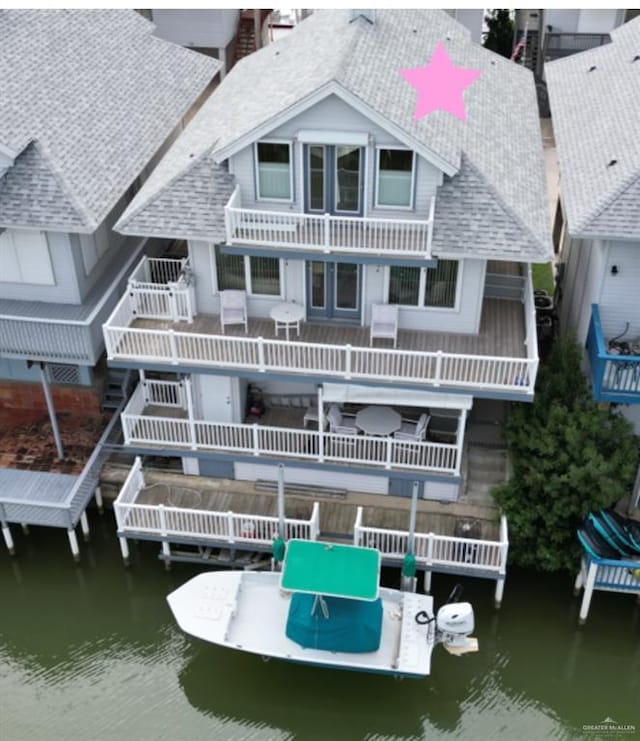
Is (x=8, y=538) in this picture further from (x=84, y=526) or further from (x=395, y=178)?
(x=395, y=178)

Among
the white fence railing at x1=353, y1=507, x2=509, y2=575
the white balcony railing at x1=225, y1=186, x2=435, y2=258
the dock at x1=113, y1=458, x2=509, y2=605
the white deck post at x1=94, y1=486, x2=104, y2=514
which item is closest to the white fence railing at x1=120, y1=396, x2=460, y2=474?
the dock at x1=113, y1=458, x2=509, y2=605

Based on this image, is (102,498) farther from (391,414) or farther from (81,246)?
(391,414)

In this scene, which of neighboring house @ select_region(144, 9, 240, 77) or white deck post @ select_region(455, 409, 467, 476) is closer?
white deck post @ select_region(455, 409, 467, 476)

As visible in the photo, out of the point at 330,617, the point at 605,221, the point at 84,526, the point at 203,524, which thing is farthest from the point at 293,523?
the point at 605,221

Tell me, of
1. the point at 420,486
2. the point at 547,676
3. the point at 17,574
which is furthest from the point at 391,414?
the point at 17,574

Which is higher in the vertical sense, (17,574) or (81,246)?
(81,246)

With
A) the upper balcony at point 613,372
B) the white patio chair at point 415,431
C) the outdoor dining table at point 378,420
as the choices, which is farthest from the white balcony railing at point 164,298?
the upper balcony at point 613,372

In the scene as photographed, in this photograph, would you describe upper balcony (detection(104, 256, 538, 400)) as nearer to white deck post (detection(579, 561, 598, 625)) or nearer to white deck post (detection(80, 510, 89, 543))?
white deck post (detection(579, 561, 598, 625))
